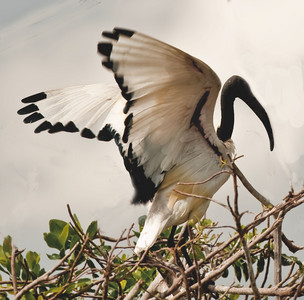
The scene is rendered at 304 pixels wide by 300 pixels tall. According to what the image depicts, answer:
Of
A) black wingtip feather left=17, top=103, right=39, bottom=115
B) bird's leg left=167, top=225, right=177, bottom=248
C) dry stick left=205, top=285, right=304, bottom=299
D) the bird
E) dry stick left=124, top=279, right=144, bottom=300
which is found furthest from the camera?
black wingtip feather left=17, top=103, right=39, bottom=115

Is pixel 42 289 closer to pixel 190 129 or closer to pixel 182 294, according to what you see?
pixel 182 294

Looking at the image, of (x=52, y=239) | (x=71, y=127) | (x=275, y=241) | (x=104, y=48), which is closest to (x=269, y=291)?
(x=275, y=241)

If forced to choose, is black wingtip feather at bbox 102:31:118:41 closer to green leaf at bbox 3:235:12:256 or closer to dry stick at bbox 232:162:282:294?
dry stick at bbox 232:162:282:294

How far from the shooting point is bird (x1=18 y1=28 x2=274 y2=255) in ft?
8.70

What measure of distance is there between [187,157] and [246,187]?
59cm

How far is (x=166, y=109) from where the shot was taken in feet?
9.89

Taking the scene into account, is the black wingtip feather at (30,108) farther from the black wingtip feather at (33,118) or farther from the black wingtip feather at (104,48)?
the black wingtip feather at (104,48)

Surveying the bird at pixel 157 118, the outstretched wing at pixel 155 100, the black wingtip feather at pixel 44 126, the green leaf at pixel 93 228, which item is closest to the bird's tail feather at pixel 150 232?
the bird at pixel 157 118

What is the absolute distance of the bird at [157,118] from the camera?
2650 mm

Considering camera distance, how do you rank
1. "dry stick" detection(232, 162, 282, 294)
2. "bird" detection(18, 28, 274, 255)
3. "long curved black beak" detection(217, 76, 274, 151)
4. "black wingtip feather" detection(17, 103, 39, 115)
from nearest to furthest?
"bird" detection(18, 28, 274, 255) < "dry stick" detection(232, 162, 282, 294) < "long curved black beak" detection(217, 76, 274, 151) < "black wingtip feather" detection(17, 103, 39, 115)

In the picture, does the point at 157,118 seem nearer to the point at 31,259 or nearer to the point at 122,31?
the point at 122,31

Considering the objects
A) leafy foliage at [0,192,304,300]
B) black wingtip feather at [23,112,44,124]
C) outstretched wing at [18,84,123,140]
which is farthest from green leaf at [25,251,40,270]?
black wingtip feather at [23,112,44,124]

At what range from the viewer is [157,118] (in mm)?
3008

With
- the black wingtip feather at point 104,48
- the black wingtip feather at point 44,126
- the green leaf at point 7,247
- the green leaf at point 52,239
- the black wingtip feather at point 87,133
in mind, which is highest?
the black wingtip feather at point 44,126
